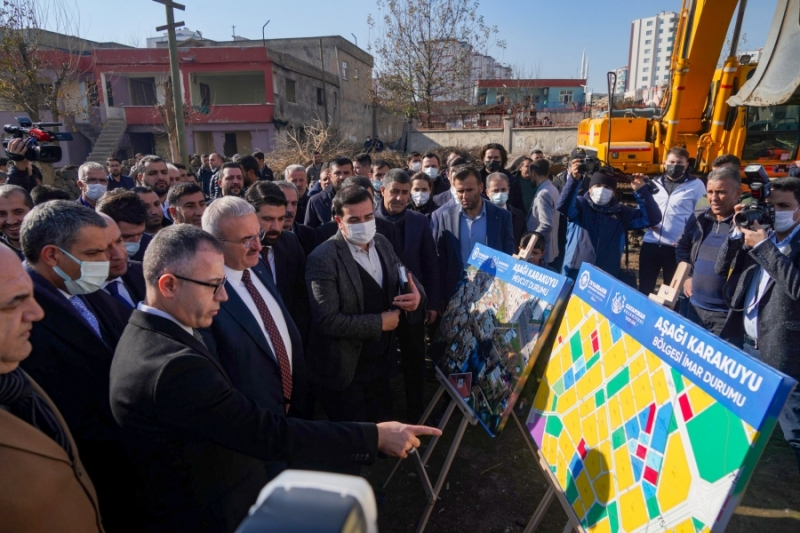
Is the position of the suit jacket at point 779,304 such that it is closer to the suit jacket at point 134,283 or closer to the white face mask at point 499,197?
the white face mask at point 499,197

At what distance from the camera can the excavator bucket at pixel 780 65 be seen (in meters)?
6.91

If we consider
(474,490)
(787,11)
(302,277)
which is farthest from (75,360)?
(787,11)

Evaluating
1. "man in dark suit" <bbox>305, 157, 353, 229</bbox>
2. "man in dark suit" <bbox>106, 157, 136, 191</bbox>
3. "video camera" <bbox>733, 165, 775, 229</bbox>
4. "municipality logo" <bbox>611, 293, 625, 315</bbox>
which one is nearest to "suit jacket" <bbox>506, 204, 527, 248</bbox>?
"man in dark suit" <bbox>305, 157, 353, 229</bbox>

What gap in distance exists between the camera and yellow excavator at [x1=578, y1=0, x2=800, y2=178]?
7211 millimetres

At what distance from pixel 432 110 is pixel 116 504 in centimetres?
2644

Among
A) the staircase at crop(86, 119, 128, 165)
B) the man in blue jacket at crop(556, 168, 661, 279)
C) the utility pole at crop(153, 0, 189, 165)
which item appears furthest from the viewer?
the staircase at crop(86, 119, 128, 165)

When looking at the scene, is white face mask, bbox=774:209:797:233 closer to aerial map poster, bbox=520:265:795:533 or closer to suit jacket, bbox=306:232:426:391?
aerial map poster, bbox=520:265:795:533

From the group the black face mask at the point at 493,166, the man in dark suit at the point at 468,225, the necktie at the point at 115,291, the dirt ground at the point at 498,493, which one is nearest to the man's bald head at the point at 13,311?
the necktie at the point at 115,291

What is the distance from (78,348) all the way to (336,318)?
130 centimetres

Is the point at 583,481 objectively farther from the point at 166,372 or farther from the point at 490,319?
the point at 166,372

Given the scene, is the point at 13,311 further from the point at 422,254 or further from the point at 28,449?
the point at 422,254

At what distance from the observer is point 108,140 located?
2367cm

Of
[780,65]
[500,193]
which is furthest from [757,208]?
[780,65]

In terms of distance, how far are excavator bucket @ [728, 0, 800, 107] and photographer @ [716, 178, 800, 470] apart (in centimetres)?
532
